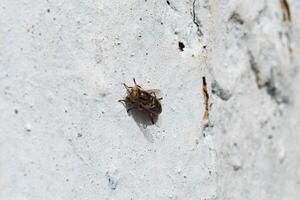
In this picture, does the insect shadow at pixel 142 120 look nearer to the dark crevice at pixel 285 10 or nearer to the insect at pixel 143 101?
the insect at pixel 143 101

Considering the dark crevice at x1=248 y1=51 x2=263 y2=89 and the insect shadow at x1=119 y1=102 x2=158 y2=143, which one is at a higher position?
the dark crevice at x1=248 y1=51 x2=263 y2=89

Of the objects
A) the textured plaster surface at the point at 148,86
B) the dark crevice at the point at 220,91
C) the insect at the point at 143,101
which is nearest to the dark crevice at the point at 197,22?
the textured plaster surface at the point at 148,86

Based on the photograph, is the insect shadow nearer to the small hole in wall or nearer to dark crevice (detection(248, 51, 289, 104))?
the small hole in wall

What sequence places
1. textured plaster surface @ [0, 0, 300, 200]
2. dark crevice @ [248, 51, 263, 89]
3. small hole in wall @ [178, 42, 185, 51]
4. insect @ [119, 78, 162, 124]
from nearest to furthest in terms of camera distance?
textured plaster surface @ [0, 0, 300, 200], insect @ [119, 78, 162, 124], small hole in wall @ [178, 42, 185, 51], dark crevice @ [248, 51, 263, 89]

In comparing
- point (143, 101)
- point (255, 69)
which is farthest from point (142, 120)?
point (255, 69)

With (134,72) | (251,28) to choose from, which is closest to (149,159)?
(134,72)

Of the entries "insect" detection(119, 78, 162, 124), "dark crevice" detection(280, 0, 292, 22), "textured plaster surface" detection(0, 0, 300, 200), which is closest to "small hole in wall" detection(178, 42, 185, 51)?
"textured plaster surface" detection(0, 0, 300, 200)
